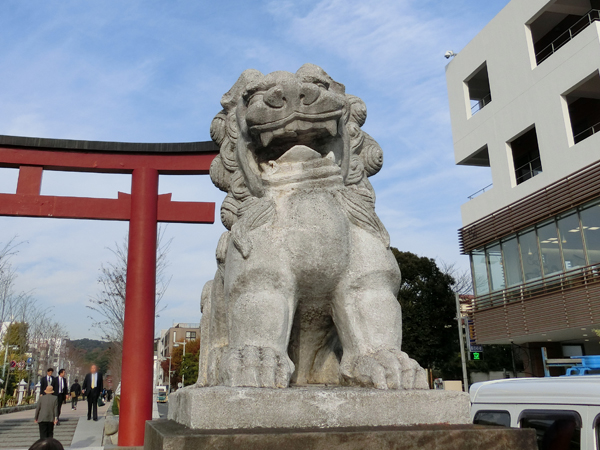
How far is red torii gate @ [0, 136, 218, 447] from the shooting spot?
8172mm

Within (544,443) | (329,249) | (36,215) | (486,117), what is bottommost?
(544,443)

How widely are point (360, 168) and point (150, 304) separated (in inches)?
265

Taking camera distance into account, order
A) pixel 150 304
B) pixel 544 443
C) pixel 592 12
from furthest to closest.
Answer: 1. pixel 592 12
2. pixel 150 304
3. pixel 544 443

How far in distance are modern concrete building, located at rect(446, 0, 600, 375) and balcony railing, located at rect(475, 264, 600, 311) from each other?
3 centimetres

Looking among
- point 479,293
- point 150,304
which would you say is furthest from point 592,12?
point 150,304

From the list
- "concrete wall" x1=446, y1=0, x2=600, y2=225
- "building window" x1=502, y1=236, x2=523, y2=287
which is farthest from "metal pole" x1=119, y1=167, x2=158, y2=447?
"building window" x1=502, y1=236, x2=523, y2=287

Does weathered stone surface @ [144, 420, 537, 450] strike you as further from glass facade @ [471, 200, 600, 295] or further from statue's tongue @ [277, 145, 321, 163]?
glass facade @ [471, 200, 600, 295]

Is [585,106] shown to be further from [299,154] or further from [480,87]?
[299,154]

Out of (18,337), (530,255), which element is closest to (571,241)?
(530,255)

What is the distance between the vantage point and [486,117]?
15.9 meters

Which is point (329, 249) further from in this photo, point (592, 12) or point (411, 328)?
point (411, 328)

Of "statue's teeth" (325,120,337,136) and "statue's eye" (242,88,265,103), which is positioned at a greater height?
"statue's eye" (242,88,265,103)

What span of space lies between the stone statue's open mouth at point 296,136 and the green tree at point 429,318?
19.1 m

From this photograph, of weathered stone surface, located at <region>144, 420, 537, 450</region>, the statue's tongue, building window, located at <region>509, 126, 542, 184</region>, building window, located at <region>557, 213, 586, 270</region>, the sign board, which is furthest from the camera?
the sign board
